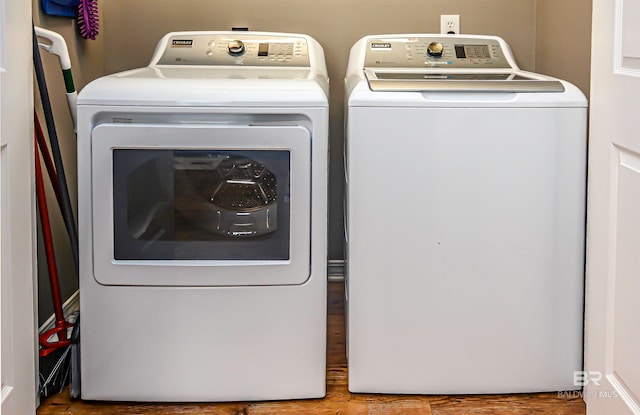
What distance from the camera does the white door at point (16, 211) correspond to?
1.46 m

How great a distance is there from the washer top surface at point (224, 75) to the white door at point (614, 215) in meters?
0.65

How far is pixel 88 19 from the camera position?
93.7 inches

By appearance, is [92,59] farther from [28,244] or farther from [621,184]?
[621,184]

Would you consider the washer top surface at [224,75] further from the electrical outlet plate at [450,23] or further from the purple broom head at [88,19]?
the electrical outlet plate at [450,23]

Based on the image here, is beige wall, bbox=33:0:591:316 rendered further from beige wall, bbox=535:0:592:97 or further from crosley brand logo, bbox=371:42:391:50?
crosley brand logo, bbox=371:42:391:50

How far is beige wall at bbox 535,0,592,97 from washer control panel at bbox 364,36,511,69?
177mm

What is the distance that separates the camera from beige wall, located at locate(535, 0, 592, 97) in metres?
2.16

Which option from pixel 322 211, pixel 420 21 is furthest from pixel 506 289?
pixel 420 21

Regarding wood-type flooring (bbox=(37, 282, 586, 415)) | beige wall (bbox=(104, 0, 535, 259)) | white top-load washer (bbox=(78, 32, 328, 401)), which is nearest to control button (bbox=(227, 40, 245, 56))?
beige wall (bbox=(104, 0, 535, 259))

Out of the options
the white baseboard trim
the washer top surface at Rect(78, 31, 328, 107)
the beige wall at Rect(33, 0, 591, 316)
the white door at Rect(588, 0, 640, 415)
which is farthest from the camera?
the beige wall at Rect(33, 0, 591, 316)

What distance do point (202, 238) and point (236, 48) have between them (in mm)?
846

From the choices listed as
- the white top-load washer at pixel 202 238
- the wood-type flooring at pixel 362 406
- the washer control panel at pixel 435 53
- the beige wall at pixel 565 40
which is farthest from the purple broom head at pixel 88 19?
the beige wall at pixel 565 40

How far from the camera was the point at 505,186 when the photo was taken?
71.8 inches

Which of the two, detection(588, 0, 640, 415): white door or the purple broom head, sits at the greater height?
the purple broom head
